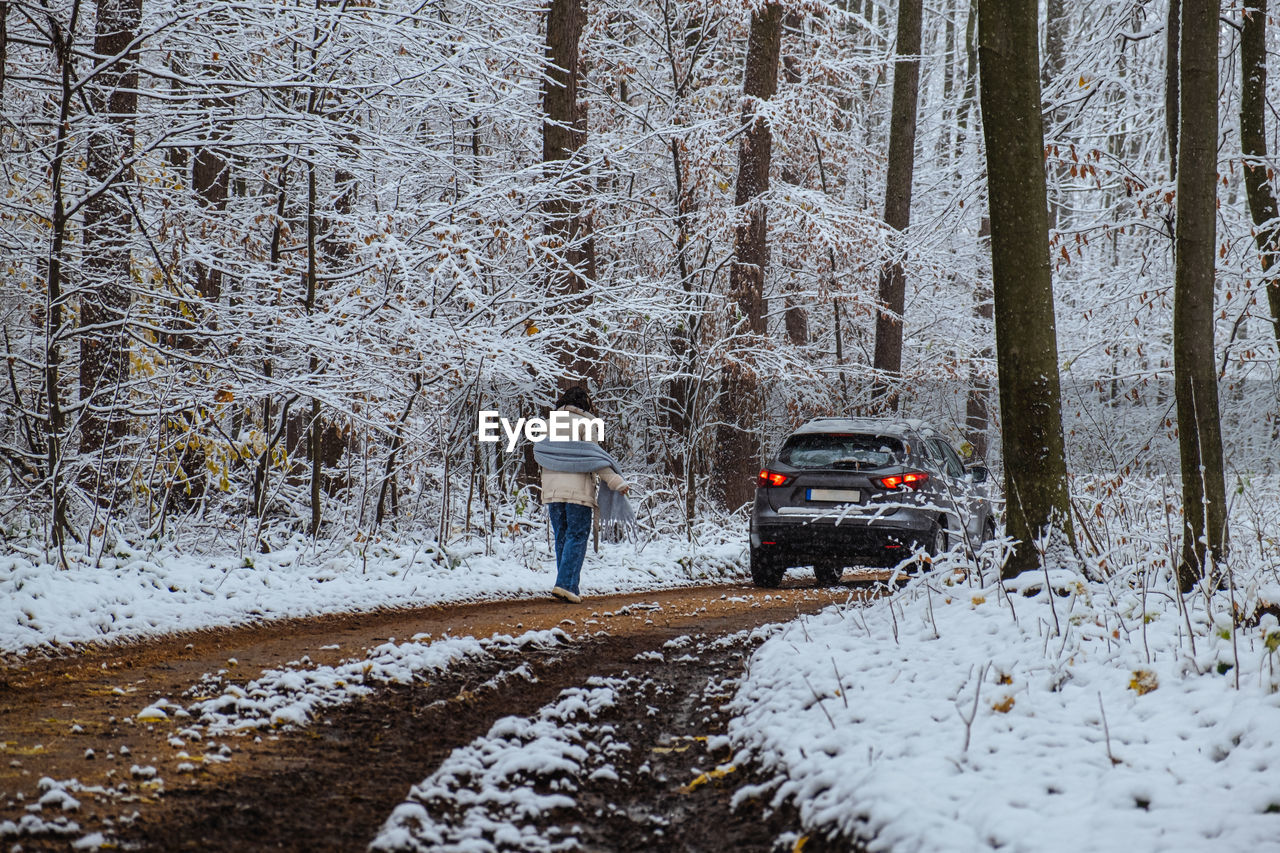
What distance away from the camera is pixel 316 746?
439 cm

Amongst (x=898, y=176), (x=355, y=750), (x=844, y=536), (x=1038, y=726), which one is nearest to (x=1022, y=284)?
(x=1038, y=726)

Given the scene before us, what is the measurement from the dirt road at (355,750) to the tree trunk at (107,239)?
10.3ft

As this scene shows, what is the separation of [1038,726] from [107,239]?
849 cm

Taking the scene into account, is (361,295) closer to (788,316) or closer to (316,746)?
(316,746)

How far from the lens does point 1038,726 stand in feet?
13.3

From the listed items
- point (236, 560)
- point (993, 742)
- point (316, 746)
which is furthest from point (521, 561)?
point (993, 742)

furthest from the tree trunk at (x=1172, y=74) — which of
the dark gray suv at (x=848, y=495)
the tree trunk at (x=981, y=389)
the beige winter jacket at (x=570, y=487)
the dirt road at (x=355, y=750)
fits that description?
the tree trunk at (x=981, y=389)

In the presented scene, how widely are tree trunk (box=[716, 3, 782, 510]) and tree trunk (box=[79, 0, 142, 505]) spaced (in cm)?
866

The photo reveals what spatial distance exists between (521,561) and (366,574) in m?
2.14

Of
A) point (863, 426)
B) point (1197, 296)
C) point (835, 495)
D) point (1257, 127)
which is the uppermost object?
point (1257, 127)

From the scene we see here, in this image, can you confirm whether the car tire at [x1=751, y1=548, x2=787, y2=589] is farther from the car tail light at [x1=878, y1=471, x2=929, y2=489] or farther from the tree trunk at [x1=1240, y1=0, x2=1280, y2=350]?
the tree trunk at [x1=1240, y1=0, x2=1280, y2=350]

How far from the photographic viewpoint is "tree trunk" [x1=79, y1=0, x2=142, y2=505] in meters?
8.65

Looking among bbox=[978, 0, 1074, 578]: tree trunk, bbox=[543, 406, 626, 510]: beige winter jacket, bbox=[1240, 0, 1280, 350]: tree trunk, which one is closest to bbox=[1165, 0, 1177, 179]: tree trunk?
bbox=[1240, 0, 1280, 350]: tree trunk

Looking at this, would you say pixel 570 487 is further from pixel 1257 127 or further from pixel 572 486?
pixel 1257 127
